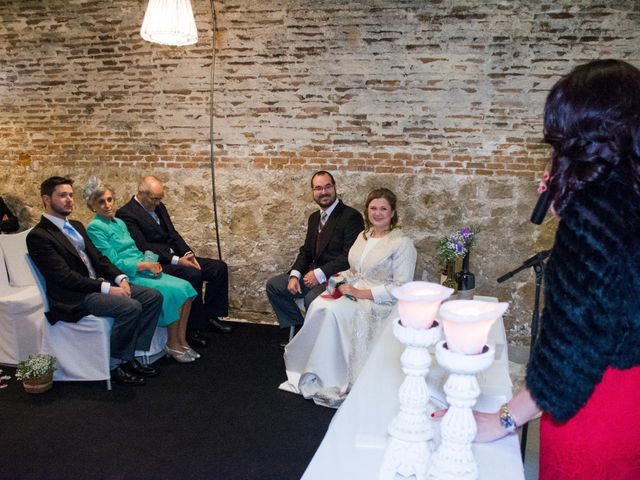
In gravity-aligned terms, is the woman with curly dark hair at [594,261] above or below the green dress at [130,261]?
above

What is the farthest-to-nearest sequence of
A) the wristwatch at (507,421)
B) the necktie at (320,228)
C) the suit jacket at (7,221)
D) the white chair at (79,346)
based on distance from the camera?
the suit jacket at (7,221) < the necktie at (320,228) < the white chair at (79,346) < the wristwatch at (507,421)

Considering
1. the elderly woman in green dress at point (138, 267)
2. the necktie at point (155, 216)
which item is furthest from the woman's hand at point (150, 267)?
the necktie at point (155, 216)

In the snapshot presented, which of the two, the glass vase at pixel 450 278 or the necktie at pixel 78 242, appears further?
the necktie at pixel 78 242

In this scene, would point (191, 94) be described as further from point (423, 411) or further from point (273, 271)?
point (423, 411)

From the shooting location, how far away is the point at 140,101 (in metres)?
5.31

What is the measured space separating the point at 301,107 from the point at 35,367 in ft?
A: 9.94

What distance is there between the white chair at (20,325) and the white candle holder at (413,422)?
140 inches

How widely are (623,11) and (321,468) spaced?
4.31m

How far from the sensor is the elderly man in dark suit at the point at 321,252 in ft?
14.5

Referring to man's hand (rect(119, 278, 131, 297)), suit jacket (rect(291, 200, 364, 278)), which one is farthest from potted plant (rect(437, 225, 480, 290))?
man's hand (rect(119, 278, 131, 297))

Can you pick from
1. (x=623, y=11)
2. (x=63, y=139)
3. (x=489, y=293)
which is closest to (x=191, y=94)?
(x=63, y=139)

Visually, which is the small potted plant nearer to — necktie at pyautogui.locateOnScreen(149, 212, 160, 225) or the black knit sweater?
necktie at pyautogui.locateOnScreen(149, 212, 160, 225)

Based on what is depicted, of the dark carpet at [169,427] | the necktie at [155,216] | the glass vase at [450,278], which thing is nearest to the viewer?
the dark carpet at [169,427]

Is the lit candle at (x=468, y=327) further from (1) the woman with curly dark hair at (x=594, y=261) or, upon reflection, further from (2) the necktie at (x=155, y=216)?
(2) the necktie at (x=155, y=216)
